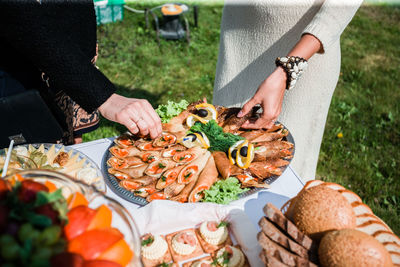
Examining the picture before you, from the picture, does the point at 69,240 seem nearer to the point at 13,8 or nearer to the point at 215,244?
the point at 215,244

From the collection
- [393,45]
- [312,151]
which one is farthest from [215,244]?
[393,45]

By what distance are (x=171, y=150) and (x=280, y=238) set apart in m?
1.02

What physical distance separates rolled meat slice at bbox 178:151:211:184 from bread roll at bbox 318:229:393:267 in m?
0.89

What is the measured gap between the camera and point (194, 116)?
84.7 inches

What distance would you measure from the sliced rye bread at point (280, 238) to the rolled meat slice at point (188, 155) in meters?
0.81

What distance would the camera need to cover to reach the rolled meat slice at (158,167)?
1.78 m

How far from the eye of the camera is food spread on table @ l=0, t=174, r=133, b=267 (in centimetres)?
63

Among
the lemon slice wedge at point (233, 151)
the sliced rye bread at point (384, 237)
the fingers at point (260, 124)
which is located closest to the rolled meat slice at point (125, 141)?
the lemon slice wedge at point (233, 151)

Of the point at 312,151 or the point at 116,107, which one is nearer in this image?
the point at 116,107

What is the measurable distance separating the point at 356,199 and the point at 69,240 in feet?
3.48

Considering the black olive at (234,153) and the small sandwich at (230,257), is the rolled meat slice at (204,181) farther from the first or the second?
the small sandwich at (230,257)

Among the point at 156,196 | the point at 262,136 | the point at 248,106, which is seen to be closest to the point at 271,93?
the point at 248,106

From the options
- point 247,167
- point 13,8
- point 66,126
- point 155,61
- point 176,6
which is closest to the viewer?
point 13,8

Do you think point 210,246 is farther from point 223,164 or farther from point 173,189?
point 223,164
